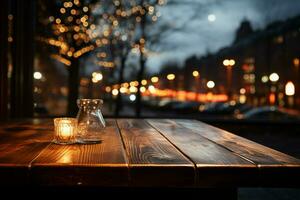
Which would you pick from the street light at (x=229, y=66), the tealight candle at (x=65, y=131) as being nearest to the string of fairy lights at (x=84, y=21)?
the street light at (x=229, y=66)

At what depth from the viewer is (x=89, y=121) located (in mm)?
1997

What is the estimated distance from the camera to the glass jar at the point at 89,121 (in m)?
1.94

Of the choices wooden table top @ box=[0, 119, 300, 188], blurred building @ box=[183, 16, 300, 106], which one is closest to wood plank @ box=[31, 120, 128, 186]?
wooden table top @ box=[0, 119, 300, 188]

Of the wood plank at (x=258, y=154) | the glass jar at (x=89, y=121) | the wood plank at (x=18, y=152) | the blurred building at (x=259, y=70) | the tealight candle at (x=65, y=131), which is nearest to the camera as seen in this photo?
the wood plank at (x=18, y=152)

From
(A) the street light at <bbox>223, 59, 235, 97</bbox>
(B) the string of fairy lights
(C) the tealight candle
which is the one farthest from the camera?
(A) the street light at <bbox>223, 59, 235, 97</bbox>

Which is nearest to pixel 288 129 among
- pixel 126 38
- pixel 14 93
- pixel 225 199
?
pixel 14 93

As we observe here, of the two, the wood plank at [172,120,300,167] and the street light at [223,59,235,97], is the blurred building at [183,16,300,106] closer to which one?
the street light at [223,59,235,97]

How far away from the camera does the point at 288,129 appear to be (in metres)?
6.35

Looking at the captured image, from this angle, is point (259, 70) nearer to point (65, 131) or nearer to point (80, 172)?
point (65, 131)

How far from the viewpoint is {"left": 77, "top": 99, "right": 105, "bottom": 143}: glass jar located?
6.36 ft

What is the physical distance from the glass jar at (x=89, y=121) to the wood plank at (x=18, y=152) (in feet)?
0.51

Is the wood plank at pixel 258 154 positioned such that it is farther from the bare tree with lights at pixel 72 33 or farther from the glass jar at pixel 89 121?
the bare tree with lights at pixel 72 33

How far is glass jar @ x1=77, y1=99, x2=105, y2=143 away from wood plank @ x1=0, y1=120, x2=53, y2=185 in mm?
155

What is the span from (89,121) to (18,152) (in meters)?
0.58
